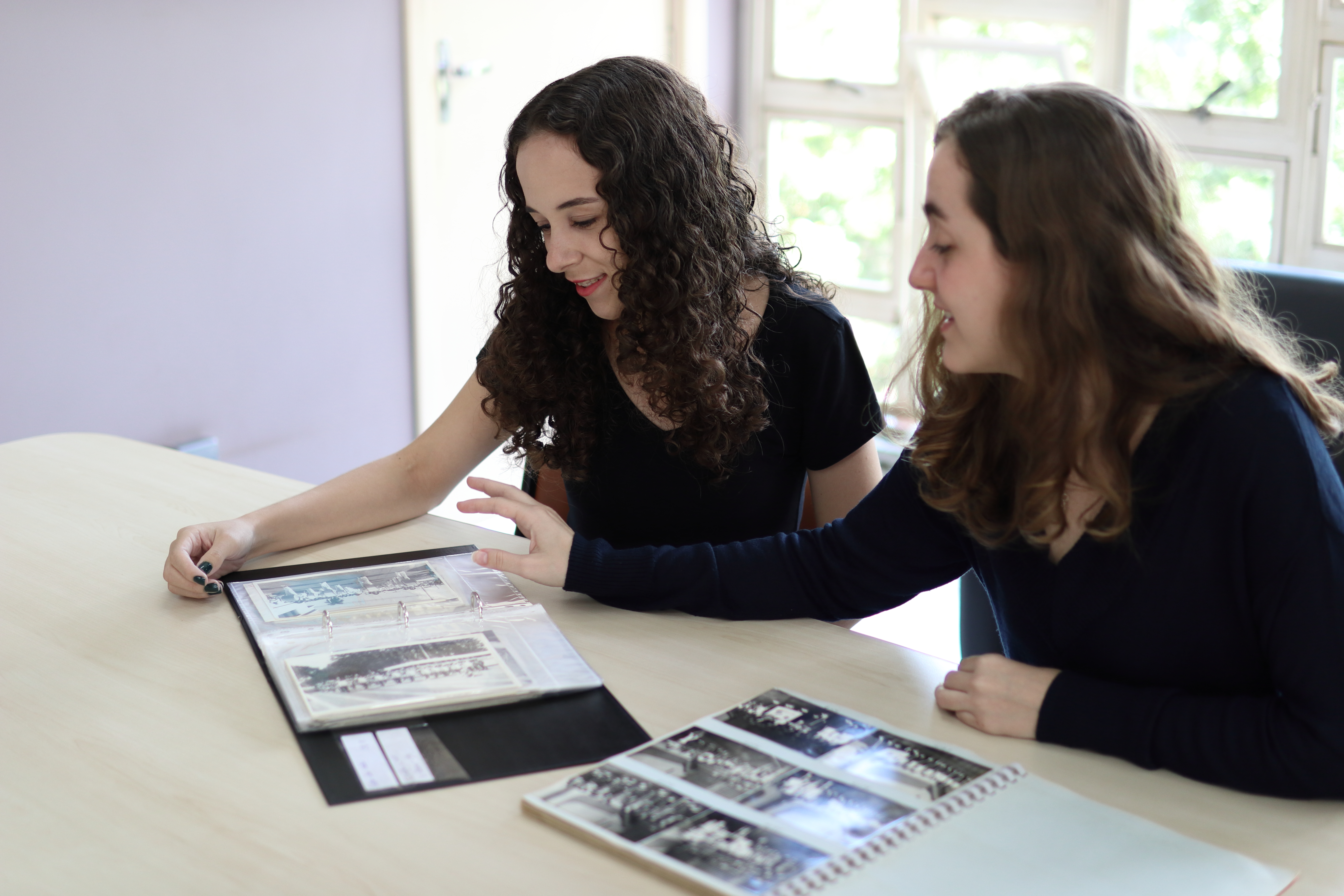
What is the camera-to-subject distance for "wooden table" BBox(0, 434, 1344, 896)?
0.77 metres

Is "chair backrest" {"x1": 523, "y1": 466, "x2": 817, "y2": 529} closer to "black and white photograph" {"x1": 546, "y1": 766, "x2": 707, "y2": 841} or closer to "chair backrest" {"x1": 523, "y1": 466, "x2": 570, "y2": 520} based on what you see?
"chair backrest" {"x1": 523, "y1": 466, "x2": 570, "y2": 520}

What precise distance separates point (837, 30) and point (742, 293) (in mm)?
2399

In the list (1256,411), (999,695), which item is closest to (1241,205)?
(1256,411)

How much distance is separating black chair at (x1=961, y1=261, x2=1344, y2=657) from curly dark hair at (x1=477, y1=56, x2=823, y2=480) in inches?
14.8

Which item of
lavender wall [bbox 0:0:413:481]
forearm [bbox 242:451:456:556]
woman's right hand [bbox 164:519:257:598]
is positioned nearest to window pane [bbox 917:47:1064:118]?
lavender wall [bbox 0:0:413:481]

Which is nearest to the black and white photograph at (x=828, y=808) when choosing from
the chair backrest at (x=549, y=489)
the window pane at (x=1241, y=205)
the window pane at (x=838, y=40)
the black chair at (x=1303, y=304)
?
the black chair at (x=1303, y=304)

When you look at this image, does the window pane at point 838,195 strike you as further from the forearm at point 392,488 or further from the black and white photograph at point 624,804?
the black and white photograph at point 624,804

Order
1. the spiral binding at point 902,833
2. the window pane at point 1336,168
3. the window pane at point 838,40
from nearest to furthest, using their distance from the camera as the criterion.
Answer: the spiral binding at point 902,833
the window pane at point 1336,168
the window pane at point 838,40

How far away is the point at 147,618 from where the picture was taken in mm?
1177

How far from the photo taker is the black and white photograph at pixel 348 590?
3.85 feet

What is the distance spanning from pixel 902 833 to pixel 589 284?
0.81m

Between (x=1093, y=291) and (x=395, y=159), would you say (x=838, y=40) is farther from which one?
(x=1093, y=291)

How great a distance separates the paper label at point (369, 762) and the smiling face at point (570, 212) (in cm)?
63

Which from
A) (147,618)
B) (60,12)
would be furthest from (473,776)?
(60,12)
